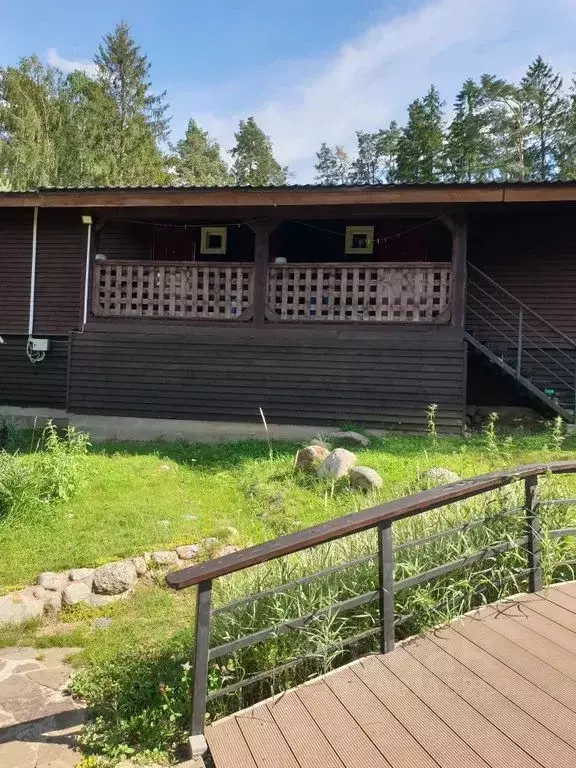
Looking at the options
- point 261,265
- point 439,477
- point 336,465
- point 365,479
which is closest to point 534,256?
point 261,265

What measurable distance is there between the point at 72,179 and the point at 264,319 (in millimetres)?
19890

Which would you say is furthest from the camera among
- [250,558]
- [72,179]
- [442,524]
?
[72,179]

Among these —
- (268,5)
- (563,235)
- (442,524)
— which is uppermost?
(268,5)

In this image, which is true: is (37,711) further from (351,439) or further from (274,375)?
(274,375)

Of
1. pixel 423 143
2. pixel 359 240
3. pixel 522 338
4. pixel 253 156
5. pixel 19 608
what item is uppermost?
pixel 253 156

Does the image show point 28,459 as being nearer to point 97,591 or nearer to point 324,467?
point 97,591

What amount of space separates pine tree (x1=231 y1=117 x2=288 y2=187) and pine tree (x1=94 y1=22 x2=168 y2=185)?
16071 millimetres

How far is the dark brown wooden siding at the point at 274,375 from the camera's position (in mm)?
8938

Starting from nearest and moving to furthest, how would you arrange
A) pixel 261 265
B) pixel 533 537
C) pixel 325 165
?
pixel 533 537
pixel 261 265
pixel 325 165

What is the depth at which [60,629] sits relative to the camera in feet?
13.9

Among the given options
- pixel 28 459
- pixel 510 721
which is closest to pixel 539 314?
pixel 28 459

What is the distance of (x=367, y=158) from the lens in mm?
49438

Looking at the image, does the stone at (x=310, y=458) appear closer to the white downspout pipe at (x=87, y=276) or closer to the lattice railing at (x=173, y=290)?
the lattice railing at (x=173, y=290)

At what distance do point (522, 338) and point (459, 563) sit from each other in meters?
7.96
